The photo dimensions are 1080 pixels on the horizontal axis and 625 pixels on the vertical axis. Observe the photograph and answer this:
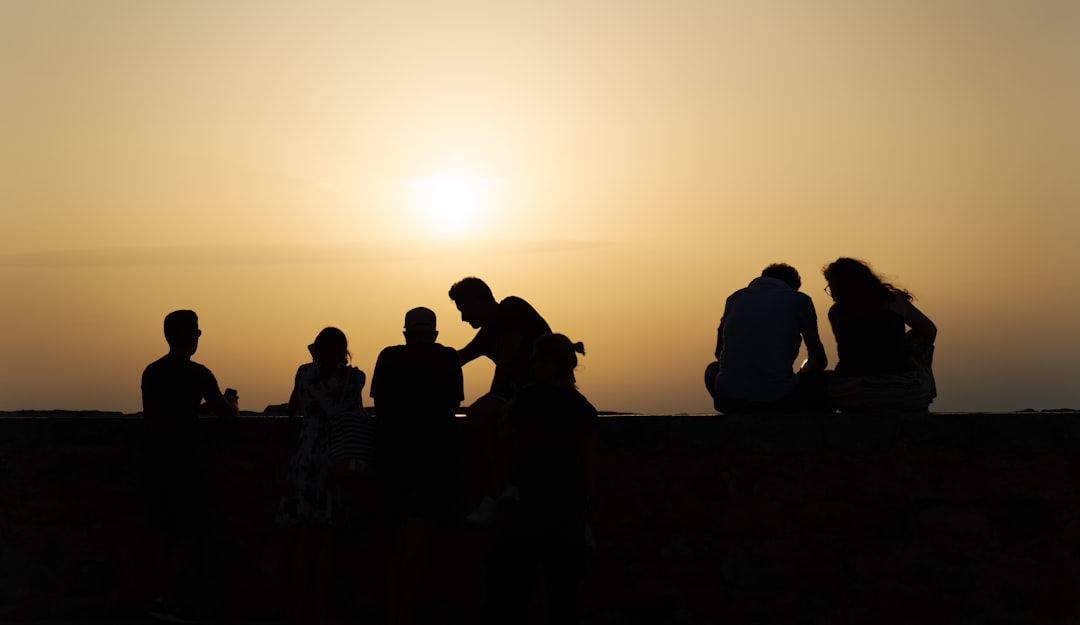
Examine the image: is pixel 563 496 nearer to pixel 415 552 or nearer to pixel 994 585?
pixel 415 552

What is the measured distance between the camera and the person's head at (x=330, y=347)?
6.52 metres

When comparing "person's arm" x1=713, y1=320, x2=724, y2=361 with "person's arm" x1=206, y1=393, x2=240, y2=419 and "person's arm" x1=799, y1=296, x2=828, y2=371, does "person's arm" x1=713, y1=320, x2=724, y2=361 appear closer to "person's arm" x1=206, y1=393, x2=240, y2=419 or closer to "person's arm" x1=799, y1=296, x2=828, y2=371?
"person's arm" x1=799, y1=296, x2=828, y2=371

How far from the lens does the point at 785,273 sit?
730cm

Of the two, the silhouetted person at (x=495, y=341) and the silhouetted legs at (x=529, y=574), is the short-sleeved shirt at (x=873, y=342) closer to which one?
the silhouetted person at (x=495, y=341)

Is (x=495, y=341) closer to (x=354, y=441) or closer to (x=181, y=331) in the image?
(x=354, y=441)

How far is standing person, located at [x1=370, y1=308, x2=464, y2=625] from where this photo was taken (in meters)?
6.19

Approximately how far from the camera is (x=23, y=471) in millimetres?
7355

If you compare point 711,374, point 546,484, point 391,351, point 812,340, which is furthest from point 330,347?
point 812,340

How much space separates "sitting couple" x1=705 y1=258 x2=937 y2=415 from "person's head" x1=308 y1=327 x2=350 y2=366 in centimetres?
212

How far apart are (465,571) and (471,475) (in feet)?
1.84

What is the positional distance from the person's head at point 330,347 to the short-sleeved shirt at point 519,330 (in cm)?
85

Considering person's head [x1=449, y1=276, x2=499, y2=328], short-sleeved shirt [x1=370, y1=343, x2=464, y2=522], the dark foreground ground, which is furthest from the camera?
person's head [x1=449, y1=276, x2=499, y2=328]

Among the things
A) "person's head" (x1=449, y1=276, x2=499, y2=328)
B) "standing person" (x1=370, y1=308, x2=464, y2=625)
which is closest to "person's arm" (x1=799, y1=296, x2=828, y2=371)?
"person's head" (x1=449, y1=276, x2=499, y2=328)

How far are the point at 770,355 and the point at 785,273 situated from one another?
87 cm
